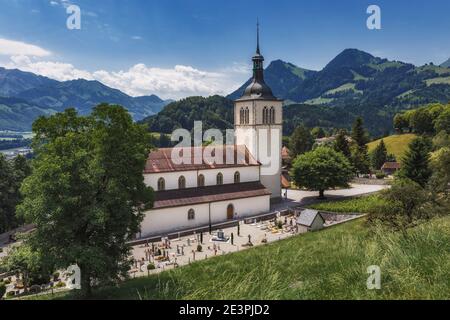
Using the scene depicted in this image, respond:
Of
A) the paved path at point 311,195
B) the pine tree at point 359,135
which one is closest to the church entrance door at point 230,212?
the paved path at point 311,195

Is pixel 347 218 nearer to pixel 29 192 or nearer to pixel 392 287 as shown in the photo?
pixel 29 192

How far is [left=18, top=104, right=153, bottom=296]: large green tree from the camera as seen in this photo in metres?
17.2

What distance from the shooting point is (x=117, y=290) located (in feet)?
64.8

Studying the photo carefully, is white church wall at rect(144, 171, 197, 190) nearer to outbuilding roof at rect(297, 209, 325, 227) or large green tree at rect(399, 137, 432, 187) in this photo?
outbuilding roof at rect(297, 209, 325, 227)

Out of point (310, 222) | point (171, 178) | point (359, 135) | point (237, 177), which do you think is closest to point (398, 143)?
point (359, 135)

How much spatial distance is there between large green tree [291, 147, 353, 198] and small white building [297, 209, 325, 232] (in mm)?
12121

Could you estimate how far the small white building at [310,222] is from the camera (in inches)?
1416

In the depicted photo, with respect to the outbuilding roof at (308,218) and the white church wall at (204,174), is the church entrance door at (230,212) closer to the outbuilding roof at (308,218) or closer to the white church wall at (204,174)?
the white church wall at (204,174)

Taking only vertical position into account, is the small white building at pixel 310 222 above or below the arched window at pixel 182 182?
below

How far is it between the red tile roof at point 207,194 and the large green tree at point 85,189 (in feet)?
59.1

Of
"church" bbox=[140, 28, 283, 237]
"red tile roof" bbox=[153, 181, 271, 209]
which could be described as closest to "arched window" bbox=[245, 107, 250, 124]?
"church" bbox=[140, 28, 283, 237]

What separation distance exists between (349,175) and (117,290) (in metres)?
37.8
